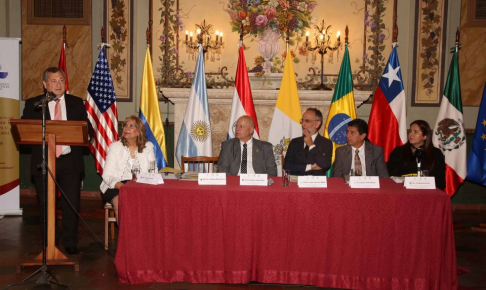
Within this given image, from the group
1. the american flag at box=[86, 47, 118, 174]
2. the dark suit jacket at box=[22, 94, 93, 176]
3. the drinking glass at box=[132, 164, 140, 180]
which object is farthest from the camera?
the american flag at box=[86, 47, 118, 174]

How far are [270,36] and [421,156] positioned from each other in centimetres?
286

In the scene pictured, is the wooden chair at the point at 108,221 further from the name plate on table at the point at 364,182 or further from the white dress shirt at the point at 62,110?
the name plate on table at the point at 364,182

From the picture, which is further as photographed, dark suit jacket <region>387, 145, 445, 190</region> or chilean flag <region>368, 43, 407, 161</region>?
chilean flag <region>368, 43, 407, 161</region>

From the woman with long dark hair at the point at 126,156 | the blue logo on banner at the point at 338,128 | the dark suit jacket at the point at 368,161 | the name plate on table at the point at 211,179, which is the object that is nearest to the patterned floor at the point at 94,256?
the woman with long dark hair at the point at 126,156

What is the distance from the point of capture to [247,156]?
4.48 meters

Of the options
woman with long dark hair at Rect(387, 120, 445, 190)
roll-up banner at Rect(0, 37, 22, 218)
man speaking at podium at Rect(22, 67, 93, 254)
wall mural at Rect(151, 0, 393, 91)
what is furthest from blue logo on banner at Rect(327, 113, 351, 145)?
roll-up banner at Rect(0, 37, 22, 218)

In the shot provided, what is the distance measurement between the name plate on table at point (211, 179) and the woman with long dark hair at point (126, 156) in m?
0.74

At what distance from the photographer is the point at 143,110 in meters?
5.71

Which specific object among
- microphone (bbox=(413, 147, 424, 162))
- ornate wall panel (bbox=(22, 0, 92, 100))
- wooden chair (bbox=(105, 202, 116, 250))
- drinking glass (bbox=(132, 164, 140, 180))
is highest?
ornate wall panel (bbox=(22, 0, 92, 100))

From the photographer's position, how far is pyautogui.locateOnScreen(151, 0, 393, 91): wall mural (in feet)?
20.4

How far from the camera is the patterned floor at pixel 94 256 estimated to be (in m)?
3.47

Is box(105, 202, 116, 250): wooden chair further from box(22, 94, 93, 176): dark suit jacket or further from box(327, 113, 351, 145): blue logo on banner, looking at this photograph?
box(327, 113, 351, 145): blue logo on banner

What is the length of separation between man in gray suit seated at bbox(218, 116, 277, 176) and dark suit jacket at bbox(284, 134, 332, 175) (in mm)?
207

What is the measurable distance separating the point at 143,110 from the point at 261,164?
6.64 feet
